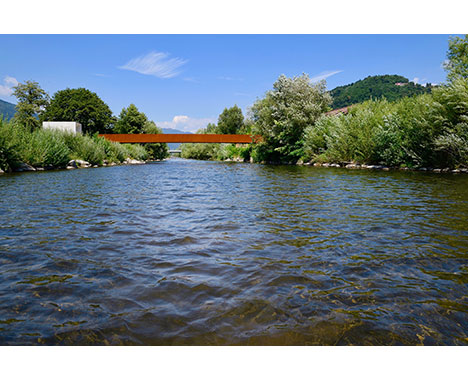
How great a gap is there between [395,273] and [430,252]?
1320mm

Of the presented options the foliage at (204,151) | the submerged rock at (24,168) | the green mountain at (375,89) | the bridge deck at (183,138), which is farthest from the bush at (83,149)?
the green mountain at (375,89)

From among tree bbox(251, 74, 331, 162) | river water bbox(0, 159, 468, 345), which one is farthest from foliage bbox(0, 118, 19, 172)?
tree bbox(251, 74, 331, 162)

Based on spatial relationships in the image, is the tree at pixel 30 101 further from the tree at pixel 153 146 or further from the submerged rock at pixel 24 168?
the submerged rock at pixel 24 168

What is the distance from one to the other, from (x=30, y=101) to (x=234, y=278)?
9405 centimetres

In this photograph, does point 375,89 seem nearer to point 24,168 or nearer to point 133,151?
point 133,151

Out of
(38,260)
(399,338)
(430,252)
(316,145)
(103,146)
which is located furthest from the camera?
(103,146)

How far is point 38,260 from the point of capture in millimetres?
4664

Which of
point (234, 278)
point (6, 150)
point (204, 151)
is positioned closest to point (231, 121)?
point (204, 151)

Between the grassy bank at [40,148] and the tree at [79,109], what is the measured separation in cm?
3946

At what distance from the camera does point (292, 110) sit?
3934 cm
